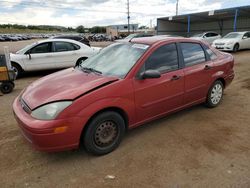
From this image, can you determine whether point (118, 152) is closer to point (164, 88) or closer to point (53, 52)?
point (164, 88)

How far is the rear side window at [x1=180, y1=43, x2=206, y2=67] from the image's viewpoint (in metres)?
4.20

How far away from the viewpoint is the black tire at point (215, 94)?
4.82 m

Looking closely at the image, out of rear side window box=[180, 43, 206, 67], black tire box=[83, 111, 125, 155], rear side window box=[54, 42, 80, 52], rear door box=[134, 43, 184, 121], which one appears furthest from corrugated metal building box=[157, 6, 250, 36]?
black tire box=[83, 111, 125, 155]

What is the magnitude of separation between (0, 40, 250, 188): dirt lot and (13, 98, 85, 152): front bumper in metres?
0.37

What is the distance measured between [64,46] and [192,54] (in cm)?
629

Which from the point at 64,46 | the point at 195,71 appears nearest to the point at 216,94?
the point at 195,71

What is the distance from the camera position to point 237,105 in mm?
5203

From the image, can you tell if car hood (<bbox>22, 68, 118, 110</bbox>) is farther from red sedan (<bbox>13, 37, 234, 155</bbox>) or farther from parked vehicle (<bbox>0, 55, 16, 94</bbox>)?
parked vehicle (<bbox>0, 55, 16, 94</bbox>)

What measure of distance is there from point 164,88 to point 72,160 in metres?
1.84

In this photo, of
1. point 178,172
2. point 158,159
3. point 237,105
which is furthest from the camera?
point 237,105

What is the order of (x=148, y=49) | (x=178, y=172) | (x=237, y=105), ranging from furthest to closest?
1. (x=237, y=105)
2. (x=148, y=49)
3. (x=178, y=172)

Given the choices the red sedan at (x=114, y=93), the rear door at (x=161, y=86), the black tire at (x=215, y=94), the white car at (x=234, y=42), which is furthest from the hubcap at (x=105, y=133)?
the white car at (x=234, y=42)

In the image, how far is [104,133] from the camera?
127 inches

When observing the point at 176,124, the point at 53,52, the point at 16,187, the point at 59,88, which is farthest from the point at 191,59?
the point at 53,52
